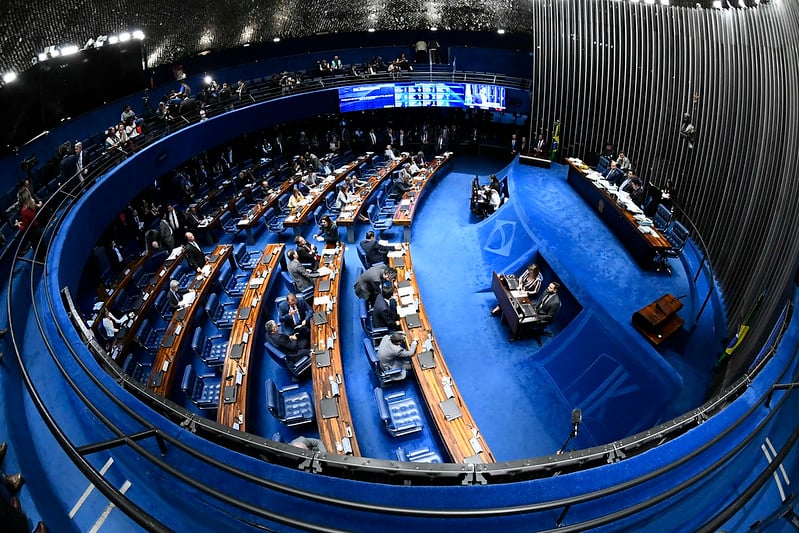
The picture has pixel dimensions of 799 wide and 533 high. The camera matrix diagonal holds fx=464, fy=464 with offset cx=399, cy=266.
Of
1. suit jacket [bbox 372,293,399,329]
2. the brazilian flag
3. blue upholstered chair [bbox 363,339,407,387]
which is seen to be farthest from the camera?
the brazilian flag

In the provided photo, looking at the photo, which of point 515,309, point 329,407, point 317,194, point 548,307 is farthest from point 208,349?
point 317,194

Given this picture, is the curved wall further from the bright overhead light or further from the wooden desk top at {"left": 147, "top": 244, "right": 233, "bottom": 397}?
the bright overhead light

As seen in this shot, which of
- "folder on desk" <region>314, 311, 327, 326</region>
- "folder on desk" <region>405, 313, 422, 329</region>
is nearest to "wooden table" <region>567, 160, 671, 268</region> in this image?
"folder on desk" <region>405, 313, 422, 329</region>

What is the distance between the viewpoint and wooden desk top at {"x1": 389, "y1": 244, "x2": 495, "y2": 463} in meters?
6.50

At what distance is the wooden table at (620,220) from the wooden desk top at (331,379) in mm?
7095

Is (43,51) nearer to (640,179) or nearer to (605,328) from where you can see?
(605,328)

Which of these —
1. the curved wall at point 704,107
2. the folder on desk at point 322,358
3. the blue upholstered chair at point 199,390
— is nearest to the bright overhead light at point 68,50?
the blue upholstered chair at point 199,390

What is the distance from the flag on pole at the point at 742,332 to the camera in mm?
7461

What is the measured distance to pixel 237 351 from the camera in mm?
8422

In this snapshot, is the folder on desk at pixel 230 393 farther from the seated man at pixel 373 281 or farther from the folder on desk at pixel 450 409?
the folder on desk at pixel 450 409

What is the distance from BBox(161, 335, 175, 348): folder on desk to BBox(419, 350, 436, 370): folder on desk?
15.6 feet

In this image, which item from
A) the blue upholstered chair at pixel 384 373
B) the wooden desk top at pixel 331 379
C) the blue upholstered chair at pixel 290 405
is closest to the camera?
the wooden desk top at pixel 331 379

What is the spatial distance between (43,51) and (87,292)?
22.6 ft

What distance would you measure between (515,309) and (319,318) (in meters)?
4.09
